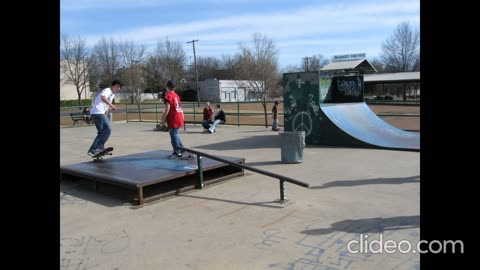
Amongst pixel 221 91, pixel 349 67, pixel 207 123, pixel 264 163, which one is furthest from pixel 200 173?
pixel 221 91

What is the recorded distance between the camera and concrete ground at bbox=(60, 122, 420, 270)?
413 cm

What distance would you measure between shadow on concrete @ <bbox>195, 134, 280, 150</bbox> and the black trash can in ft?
10.0

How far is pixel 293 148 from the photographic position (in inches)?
376

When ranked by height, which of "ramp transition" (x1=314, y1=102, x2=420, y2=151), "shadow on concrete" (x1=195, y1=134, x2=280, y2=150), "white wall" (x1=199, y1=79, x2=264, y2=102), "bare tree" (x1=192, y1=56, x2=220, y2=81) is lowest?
"shadow on concrete" (x1=195, y1=134, x2=280, y2=150)

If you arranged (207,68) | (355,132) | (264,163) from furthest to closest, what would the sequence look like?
(207,68) → (355,132) → (264,163)

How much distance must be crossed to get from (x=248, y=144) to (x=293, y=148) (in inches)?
159

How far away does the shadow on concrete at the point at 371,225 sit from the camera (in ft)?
16.0

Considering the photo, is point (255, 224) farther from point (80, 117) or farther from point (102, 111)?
point (80, 117)

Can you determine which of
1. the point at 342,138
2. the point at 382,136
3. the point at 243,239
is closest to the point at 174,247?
the point at 243,239

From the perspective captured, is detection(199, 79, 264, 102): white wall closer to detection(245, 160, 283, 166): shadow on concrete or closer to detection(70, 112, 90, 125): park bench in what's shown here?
detection(70, 112, 90, 125): park bench

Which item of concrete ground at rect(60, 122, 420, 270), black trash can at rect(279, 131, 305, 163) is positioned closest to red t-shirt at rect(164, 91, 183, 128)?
concrete ground at rect(60, 122, 420, 270)

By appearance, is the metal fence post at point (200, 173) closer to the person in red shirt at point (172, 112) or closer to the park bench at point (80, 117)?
the person in red shirt at point (172, 112)
